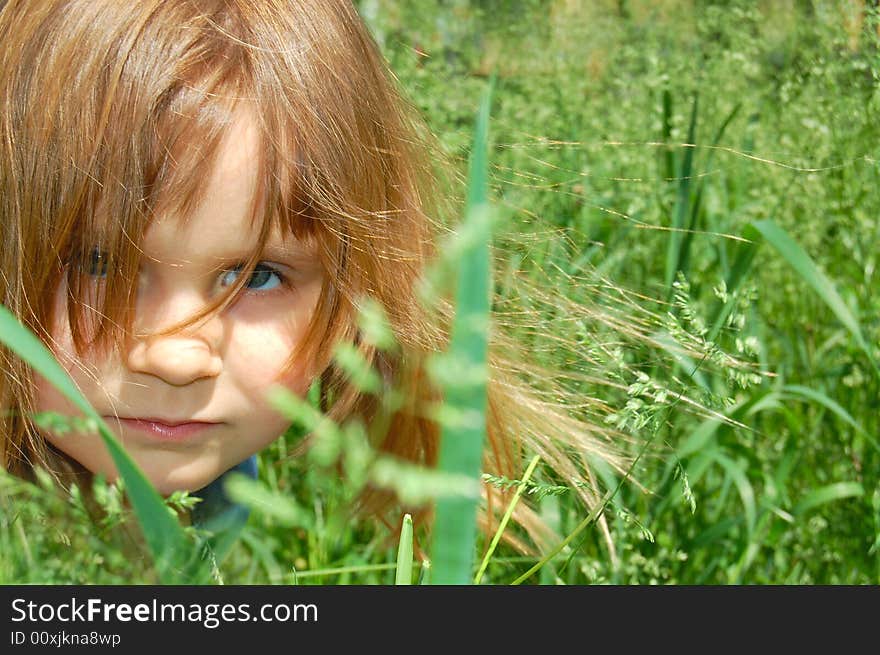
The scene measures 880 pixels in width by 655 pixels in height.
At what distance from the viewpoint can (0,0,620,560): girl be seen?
96 centimetres

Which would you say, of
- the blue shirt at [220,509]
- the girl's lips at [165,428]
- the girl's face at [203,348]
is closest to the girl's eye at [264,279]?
the girl's face at [203,348]

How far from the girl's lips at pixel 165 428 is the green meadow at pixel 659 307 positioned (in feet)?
0.32

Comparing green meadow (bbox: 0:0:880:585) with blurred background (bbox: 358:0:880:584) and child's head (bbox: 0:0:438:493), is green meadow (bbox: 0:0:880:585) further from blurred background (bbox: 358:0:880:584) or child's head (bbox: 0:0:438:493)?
child's head (bbox: 0:0:438:493)

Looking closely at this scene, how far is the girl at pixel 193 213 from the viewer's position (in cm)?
96

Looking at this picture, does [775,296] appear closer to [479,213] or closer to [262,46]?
[262,46]

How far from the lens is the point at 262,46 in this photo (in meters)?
1.03

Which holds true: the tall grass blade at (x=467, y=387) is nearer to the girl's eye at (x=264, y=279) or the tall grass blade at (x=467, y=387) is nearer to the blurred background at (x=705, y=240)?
the blurred background at (x=705, y=240)

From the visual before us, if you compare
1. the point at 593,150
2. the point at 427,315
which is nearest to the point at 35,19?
the point at 427,315

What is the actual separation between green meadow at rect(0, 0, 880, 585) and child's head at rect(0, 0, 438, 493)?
12 centimetres

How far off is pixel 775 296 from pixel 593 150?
1.30ft

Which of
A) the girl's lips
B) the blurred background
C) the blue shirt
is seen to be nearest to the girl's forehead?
the girl's lips

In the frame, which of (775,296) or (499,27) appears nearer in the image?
(775,296)

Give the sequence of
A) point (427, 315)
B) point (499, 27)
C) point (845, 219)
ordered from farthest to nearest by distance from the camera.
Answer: point (499, 27), point (845, 219), point (427, 315)

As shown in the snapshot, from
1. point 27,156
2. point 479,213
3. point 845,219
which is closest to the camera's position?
point 479,213
